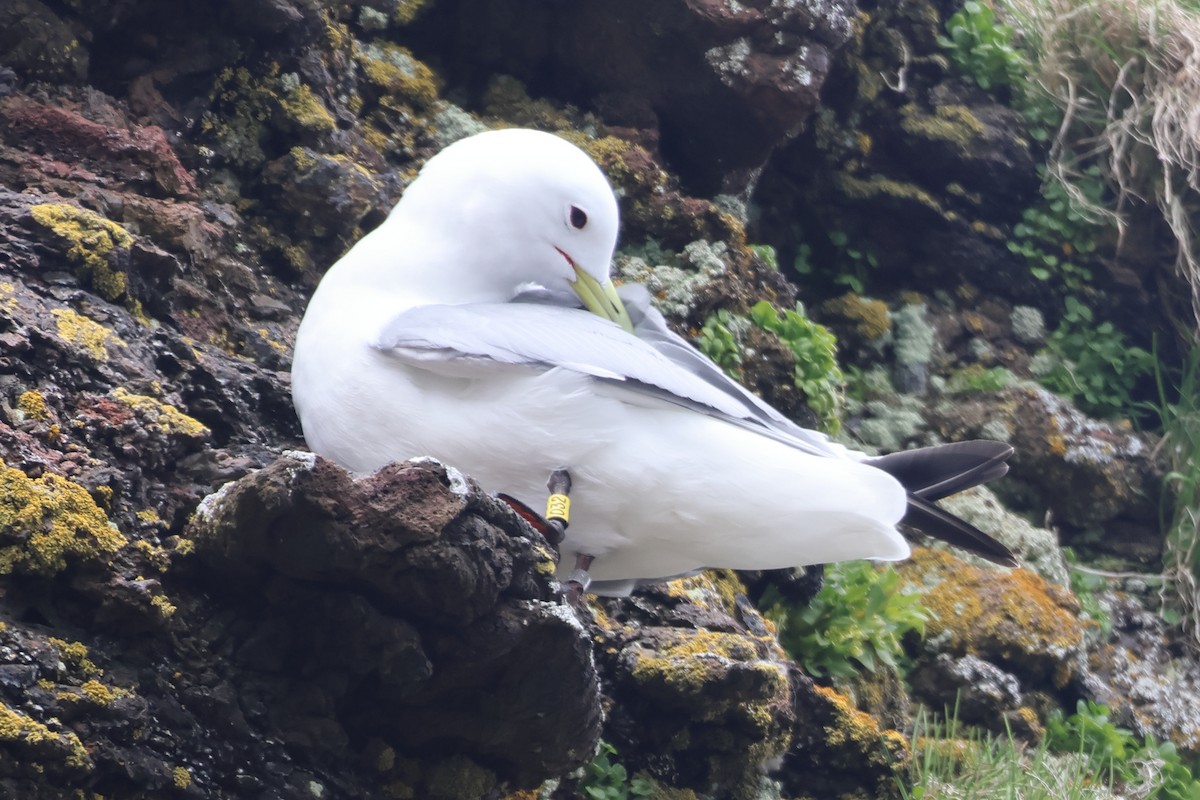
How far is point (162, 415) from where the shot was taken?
7.79 ft

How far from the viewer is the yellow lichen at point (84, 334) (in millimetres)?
2348

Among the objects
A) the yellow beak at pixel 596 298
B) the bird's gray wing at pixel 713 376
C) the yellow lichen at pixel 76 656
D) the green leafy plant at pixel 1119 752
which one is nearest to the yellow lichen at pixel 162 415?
the yellow lichen at pixel 76 656

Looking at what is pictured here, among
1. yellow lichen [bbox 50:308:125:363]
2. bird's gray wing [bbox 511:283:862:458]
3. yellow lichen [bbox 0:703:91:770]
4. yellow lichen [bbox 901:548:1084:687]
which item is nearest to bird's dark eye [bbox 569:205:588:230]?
bird's gray wing [bbox 511:283:862:458]

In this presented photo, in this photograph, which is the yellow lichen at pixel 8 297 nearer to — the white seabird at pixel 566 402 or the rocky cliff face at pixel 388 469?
the rocky cliff face at pixel 388 469

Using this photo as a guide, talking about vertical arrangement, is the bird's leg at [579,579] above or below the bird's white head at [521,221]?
below

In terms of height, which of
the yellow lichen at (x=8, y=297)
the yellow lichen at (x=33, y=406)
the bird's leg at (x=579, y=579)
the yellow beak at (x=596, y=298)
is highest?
the yellow beak at (x=596, y=298)

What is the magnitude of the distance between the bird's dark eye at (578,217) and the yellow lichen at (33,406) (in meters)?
1.11

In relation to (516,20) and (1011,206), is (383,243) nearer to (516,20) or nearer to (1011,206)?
(516,20)

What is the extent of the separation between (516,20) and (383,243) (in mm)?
1840

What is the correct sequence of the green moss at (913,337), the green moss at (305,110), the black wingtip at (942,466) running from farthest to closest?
the green moss at (913,337) < the green moss at (305,110) < the black wingtip at (942,466)

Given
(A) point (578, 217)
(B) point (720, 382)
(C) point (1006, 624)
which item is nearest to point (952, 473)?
(B) point (720, 382)

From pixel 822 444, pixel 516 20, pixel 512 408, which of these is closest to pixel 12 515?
pixel 512 408

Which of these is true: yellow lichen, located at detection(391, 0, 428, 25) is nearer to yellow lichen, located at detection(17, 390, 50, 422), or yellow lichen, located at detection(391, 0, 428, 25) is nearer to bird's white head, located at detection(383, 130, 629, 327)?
bird's white head, located at detection(383, 130, 629, 327)

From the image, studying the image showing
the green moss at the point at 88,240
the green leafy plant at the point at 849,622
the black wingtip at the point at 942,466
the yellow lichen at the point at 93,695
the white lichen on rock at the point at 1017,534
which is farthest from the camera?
the white lichen on rock at the point at 1017,534
